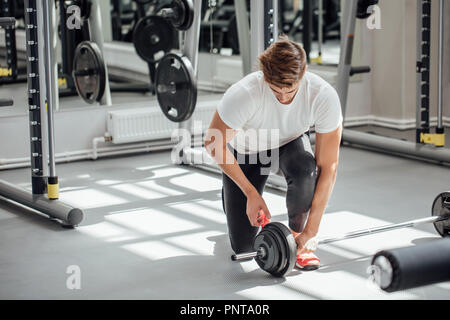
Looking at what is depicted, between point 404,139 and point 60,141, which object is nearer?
point 60,141

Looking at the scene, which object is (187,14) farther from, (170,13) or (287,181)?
(287,181)

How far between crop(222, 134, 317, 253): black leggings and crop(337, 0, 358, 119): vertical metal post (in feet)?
7.61

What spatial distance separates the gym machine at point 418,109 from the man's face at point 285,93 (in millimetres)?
2329

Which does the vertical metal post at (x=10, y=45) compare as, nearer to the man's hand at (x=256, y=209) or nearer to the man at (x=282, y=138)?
the man at (x=282, y=138)

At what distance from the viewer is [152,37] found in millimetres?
5414

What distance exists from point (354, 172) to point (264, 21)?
48.6 inches

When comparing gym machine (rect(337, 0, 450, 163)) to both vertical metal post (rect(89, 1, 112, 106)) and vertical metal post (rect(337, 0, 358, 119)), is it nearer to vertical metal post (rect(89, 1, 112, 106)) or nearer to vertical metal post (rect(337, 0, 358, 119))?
vertical metal post (rect(337, 0, 358, 119))

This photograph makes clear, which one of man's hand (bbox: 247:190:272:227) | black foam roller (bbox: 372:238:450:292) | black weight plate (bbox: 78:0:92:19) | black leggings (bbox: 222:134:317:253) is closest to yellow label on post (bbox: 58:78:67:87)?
black weight plate (bbox: 78:0:92:19)

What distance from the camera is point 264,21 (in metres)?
3.94

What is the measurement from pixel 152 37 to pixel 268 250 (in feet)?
9.94

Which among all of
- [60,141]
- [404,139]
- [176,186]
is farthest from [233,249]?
[404,139]

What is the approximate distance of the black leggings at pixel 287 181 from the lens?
275 cm

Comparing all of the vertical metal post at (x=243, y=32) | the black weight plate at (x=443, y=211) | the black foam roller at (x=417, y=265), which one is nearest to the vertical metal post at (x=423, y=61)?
the vertical metal post at (x=243, y=32)
